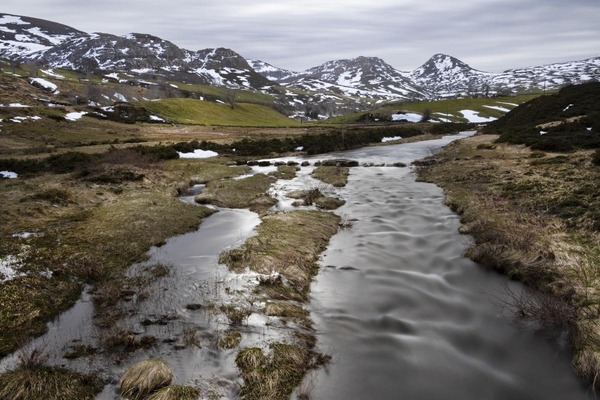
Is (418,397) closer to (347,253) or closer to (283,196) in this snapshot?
(347,253)

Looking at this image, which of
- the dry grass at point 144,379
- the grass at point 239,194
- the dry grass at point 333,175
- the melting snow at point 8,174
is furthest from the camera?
the dry grass at point 333,175

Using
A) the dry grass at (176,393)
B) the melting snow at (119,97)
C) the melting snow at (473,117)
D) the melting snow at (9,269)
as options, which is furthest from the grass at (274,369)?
the melting snow at (473,117)

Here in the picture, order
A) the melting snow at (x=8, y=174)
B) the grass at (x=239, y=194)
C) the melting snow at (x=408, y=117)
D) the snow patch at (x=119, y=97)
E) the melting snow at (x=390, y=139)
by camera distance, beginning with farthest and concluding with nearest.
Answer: the melting snow at (x=408, y=117)
the snow patch at (x=119, y=97)
the melting snow at (x=390, y=139)
the melting snow at (x=8, y=174)
the grass at (x=239, y=194)

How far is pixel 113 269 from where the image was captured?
1720cm

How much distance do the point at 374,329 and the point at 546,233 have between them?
11364 mm

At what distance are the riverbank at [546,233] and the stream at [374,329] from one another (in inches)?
26.5

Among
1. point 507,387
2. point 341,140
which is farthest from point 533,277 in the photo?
point 341,140

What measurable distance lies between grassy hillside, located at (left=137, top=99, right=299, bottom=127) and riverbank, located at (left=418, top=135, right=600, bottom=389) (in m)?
102

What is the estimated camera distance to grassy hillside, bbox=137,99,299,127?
12875 cm

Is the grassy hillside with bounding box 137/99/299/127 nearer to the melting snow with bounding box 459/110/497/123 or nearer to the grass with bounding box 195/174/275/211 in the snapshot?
the grass with bounding box 195/174/275/211

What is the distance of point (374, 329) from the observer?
535 inches

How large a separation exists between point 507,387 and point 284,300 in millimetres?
7926

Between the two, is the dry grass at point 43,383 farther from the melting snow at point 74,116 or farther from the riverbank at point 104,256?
the melting snow at point 74,116

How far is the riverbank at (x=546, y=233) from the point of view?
41.5ft
